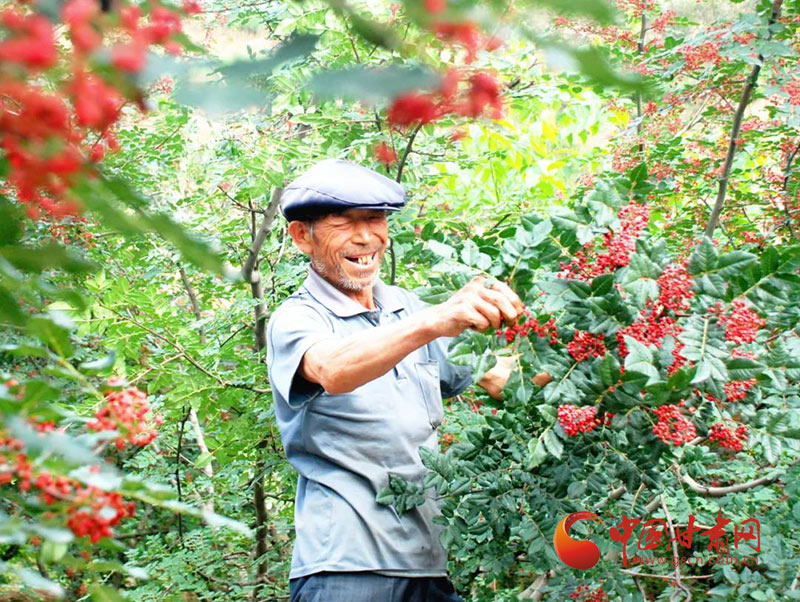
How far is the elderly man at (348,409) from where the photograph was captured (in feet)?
7.92

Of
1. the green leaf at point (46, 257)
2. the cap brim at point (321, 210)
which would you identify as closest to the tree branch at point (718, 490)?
the cap brim at point (321, 210)

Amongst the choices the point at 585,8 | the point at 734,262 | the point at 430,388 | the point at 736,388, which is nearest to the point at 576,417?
the point at 736,388

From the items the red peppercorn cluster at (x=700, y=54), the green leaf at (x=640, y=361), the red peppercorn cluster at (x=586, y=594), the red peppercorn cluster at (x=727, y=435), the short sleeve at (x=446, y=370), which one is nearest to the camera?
the green leaf at (x=640, y=361)

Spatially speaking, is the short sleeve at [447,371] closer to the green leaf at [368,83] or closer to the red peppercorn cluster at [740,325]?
the red peppercorn cluster at [740,325]

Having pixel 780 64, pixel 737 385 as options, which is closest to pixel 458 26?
pixel 737 385

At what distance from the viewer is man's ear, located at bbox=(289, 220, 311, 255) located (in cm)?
275

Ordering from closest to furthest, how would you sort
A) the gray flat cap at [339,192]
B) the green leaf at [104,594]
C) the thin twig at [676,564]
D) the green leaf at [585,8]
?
the green leaf at [585,8] → the green leaf at [104,594] → the thin twig at [676,564] → the gray flat cap at [339,192]

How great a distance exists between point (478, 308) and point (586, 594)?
1.34m

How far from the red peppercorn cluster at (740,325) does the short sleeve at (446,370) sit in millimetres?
1116

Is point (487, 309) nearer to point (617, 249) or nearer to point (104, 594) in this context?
point (617, 249)

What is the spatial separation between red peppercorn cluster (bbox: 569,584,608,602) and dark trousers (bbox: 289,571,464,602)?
20.5 inches

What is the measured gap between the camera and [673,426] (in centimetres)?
181

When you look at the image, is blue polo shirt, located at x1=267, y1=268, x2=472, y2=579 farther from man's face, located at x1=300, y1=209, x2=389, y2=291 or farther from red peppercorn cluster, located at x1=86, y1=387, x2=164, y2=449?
red peppercorn cluster, located at x1=86, y1=387, x2=164, y2=449

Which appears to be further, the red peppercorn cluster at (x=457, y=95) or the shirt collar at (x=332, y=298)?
the shirt collar at (x=332, y=298)
